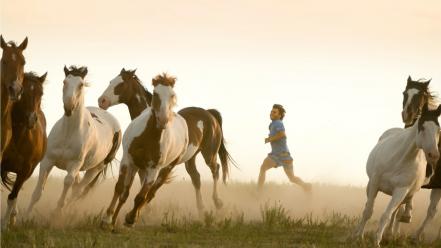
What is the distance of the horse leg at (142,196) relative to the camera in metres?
11.2

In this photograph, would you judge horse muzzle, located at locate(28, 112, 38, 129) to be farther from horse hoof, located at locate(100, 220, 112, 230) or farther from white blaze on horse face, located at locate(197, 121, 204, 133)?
white blaze on horse face, located at locate(197, 121, 204, 133)

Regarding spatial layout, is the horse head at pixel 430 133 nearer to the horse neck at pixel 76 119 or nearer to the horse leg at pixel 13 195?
the horse neck at pixel 76 119

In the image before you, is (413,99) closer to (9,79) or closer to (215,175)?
(215,175)

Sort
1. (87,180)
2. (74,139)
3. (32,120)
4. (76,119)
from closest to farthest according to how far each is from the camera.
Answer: (32,120) < (76,119) < (74,139) < (87,180)

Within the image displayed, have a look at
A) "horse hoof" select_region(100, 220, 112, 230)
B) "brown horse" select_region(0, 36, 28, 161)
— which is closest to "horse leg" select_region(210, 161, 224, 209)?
"horse hoof" select_region(100, 220, 112, 230)

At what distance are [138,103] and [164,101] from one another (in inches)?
135

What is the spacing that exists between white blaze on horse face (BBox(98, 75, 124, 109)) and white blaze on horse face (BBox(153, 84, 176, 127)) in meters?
3.33

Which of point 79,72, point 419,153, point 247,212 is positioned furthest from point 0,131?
point 247,212

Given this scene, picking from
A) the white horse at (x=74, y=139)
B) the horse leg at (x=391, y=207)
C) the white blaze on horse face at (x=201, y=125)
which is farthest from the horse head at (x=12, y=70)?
the white blaze on horse face at (x=201, y=125)

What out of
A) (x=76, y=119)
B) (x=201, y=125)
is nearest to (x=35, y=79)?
(x=76, y=119)

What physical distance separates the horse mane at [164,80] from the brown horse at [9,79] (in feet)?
6.65

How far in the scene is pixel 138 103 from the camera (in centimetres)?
1402

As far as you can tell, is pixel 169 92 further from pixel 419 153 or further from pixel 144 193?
pixel 419 153

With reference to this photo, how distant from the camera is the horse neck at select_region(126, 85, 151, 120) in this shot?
14016mm
